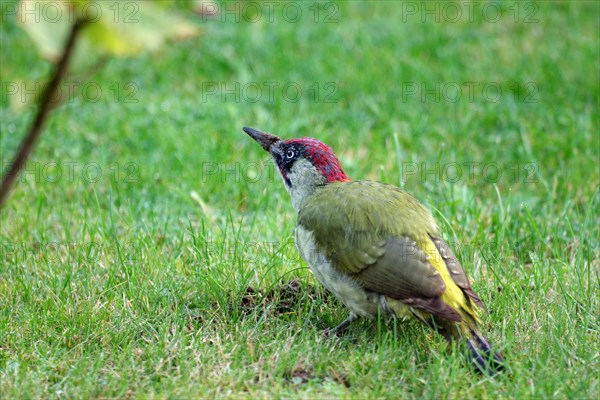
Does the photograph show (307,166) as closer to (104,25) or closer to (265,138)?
(265,138)

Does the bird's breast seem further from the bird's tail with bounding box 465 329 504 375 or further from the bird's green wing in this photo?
the bird's tail with bounding box 465 329 504 375

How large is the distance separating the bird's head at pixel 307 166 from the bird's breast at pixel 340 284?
412 millimetres

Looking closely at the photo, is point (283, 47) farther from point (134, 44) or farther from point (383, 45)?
point (134, 44)

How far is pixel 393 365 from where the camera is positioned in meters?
3.51

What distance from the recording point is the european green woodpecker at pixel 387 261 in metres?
3.52

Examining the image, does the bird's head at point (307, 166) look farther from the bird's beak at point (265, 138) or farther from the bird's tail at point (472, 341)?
the bird's tail at point (472, 341)

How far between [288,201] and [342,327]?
156cm

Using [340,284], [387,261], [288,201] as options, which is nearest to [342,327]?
[340,284]

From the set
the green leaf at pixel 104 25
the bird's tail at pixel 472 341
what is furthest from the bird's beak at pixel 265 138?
the green leaf at pixel 104 25

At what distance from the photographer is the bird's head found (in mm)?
4250

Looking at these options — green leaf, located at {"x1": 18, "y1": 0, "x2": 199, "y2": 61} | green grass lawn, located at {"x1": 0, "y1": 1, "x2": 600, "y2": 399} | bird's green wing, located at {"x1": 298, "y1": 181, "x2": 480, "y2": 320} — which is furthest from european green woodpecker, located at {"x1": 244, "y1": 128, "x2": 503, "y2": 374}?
green leaf, located at {"x1": 18, "y1": 0, "x2": 199, "y2": 61}

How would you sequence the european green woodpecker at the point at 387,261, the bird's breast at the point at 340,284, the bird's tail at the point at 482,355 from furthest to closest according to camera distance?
the bird's breast at the point at 340,284, the european green woodpecker at the point at 387,261, the bird's tail at the point at 482,355

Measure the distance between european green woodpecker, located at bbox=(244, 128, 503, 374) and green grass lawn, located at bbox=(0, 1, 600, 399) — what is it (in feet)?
0.40

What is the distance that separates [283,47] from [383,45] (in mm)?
914
